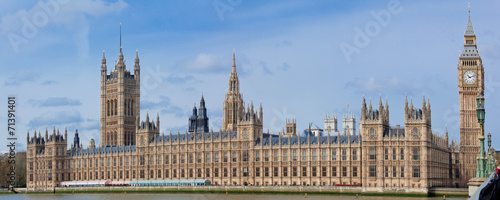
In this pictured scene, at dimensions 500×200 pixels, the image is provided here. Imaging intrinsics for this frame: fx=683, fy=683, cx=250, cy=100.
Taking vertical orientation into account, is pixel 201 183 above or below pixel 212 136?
Answer: below

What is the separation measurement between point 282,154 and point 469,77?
137 feet

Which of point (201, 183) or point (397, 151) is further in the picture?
point (201, 183)

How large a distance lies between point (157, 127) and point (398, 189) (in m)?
54.8

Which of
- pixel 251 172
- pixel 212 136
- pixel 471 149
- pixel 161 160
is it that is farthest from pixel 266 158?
pixel 471 149

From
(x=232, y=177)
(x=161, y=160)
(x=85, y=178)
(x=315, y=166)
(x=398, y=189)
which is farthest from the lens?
(x=85, y=178)

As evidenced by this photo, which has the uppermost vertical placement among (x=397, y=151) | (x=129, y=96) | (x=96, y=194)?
(x=129, y=96)

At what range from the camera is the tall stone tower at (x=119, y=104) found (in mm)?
164375

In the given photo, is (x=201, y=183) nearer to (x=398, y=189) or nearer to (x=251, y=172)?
(x=251, y=172)

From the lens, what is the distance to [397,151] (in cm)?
10288

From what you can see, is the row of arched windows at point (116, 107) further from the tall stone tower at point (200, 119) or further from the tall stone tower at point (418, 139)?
the tall stone tower at point (418, 139)

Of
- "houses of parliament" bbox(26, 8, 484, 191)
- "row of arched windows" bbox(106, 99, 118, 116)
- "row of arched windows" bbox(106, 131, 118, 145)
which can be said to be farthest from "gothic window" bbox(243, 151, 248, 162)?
"row of arched windows" bbox(106, 99, 118, 116)

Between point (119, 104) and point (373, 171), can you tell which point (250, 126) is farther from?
point (119, 104)

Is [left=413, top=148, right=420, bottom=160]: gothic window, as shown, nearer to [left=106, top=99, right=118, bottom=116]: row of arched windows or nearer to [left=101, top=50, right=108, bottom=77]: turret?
[left=106, top=99, right=118, bottom=116]: row of arched windows

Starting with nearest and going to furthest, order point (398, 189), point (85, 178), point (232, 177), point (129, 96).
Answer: point (398, 189), point (232, 177), point (85, 178), point (129, 96)
